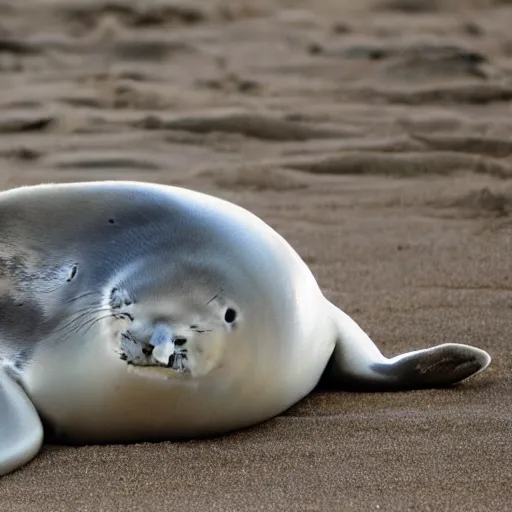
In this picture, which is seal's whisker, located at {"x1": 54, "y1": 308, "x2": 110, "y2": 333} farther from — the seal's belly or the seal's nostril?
the seal's nostril

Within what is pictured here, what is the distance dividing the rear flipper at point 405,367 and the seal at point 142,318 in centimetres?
14

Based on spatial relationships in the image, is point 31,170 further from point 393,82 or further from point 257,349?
point 257,349

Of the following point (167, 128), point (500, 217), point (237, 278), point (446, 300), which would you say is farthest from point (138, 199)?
point (167, 128)

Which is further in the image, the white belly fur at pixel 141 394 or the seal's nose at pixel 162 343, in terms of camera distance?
the white belly fur at pixel 141 394

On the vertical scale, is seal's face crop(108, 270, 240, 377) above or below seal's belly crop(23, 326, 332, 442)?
above

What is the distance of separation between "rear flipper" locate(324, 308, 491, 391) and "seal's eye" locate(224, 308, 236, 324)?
60cm

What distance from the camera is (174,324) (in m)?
2.25

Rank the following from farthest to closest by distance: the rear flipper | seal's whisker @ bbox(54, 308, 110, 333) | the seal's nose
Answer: the rear flipper
seal's whisker @ bbox(54, 308, 110, 333)
the seal's nose

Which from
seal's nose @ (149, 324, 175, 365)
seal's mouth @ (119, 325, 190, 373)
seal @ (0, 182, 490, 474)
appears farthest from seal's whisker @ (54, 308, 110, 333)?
seal's nose @ (149, 324, 175, 365)

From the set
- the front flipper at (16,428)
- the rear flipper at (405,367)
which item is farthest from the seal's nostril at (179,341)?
the rear flipper at (405,367)

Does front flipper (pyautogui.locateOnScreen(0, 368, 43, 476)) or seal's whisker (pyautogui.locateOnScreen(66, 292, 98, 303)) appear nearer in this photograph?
front flipper (pyautogui.locateOnScreen(0, 368, 43, 476))

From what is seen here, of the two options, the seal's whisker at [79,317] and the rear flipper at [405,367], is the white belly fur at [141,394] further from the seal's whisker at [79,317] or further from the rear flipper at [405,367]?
the rear flipper at [405,367]

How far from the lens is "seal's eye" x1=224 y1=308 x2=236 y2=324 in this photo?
236cm

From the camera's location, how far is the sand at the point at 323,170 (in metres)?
2.32
